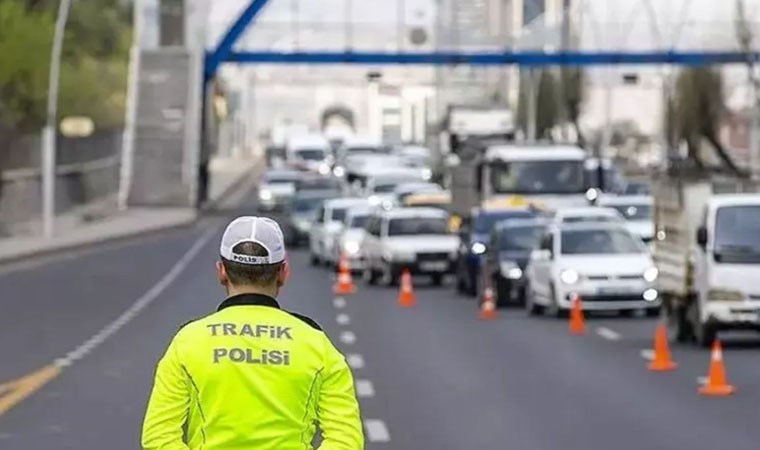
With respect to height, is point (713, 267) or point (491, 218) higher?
point (713, 267)

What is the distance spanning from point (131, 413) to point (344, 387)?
12.6m

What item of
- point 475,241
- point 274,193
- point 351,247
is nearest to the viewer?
point 475,241

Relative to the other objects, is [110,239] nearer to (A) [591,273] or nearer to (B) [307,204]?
(B) [307,204]

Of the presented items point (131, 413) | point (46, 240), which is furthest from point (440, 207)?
point (131, 413)

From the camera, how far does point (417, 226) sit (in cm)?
4562

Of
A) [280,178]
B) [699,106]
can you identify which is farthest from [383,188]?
[699,106]

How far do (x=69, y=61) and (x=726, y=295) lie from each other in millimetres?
64299

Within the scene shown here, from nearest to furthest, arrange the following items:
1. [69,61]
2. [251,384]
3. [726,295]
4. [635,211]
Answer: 1. [251,384]
2. [726,295]
3. [635,211]
4. [69,61]

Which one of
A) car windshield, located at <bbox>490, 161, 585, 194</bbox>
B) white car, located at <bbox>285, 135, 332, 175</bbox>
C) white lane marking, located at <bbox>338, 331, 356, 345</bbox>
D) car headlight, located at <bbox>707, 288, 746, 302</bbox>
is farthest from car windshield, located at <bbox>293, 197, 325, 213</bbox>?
white car, located at <bbox>285, 135, 332, 175</bbox>

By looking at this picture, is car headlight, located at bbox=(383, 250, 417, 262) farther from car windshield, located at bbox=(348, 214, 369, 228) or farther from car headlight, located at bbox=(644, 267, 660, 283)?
car headlight, located at bbox=(644, 267, 660, 283)

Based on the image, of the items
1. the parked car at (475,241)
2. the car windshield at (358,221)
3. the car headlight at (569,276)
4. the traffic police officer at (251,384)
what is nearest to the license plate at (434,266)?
the parked car at (475,241)

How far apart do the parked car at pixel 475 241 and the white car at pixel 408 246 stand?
769 mm

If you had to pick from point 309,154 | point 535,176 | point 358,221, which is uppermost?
point 535,176

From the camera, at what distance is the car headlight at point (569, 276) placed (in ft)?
108
